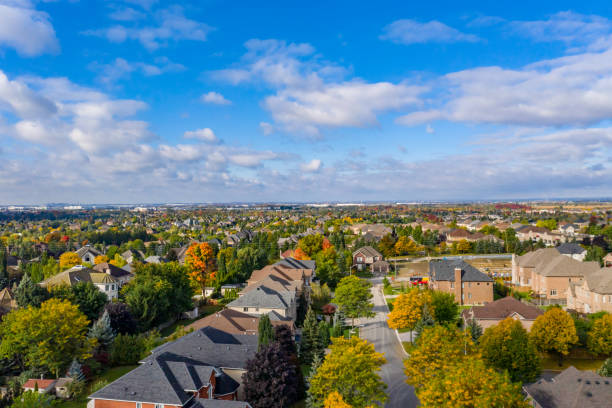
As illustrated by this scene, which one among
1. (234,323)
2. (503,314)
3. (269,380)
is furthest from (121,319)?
(503,314)

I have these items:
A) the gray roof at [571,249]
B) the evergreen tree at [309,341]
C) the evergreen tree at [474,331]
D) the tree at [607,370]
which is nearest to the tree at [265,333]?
the evergreen tree at [309,341]

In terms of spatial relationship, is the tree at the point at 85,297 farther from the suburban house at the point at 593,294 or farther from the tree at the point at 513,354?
the suburban house at the point at 593,294

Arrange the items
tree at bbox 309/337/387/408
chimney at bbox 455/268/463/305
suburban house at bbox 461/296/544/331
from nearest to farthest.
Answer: tree at bbox 309/337/387/408, suburban house at bbox 461/296/544/331, chimney at bbox 455/268/463/305

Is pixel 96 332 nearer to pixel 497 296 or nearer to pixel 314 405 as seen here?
pixel 314 405

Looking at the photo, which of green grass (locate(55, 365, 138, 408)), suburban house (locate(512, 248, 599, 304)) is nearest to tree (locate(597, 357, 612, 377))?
suburban house (locate(512, 248, 599, 304))

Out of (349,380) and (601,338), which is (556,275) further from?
(349,380)

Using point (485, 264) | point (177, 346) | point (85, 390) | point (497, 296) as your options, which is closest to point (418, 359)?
point (177, 346)

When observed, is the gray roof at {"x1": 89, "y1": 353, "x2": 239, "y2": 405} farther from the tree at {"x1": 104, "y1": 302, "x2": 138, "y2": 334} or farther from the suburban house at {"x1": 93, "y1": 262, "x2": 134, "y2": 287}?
the suburban house at {"x1": 93, "y1": 262, "x2": 134, "y2": 287}
